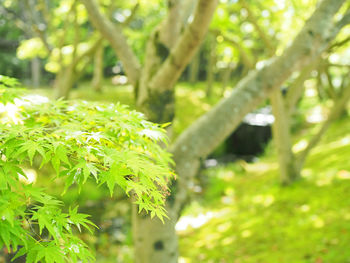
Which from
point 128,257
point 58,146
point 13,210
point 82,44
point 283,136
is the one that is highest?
point 82,44

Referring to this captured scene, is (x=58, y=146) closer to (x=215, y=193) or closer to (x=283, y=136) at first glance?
(x=283, y=136)

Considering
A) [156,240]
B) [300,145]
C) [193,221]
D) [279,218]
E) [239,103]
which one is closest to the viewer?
[156,240]

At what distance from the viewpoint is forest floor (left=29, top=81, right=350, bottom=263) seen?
491cm

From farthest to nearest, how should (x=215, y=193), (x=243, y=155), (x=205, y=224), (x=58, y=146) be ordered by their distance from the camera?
(x=243, y=155), (x=215, y=193), (x=205, y=224), (x=58, y=146)

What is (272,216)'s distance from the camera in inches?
240

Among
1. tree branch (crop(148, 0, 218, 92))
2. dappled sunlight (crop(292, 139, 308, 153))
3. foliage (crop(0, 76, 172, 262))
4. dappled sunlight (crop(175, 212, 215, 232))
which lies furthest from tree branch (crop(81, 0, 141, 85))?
dappled sunlight (crop(292, 139, 308, 153))

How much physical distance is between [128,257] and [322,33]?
4.81 metres

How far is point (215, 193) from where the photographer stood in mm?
8383

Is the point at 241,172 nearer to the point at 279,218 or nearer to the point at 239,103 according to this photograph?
the point at 279,218

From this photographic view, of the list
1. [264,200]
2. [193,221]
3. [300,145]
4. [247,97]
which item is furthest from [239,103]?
[300,145]

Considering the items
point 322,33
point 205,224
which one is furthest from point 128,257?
point 322,33

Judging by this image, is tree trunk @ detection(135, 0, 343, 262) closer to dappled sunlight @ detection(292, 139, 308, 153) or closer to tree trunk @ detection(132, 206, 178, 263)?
tree trunk @ detection(132, 206, 178, 263)

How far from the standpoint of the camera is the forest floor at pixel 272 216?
491cm

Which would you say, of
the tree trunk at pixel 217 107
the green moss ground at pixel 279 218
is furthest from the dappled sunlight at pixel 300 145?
the tree trunk at pixel 217 107
